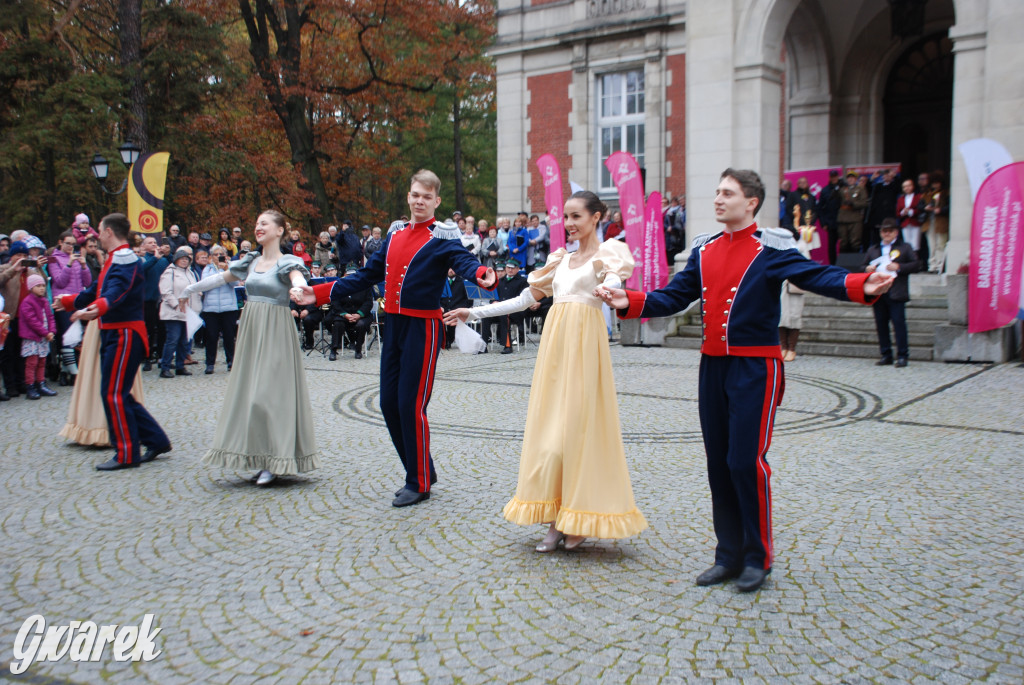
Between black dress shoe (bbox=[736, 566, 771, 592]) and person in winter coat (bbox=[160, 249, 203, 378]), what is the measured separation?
9.78 m

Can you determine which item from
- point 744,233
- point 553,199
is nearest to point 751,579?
point 744,233

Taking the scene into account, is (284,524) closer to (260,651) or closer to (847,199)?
(260,651)

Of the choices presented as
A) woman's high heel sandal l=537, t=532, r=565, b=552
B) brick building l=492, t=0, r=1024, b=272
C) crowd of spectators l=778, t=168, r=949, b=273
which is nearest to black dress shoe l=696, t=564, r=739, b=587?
woman's high heel sandal l=537, t=532, r=565, b=552

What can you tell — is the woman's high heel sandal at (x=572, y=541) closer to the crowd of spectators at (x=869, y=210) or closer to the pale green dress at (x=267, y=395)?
the pale green dress at (x=267, y=395)

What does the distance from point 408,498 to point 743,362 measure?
2.49m

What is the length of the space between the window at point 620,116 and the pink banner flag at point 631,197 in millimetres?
8863

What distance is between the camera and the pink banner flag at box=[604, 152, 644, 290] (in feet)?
45.1

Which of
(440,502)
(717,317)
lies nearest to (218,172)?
(440,502)

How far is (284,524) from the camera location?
16.6ft

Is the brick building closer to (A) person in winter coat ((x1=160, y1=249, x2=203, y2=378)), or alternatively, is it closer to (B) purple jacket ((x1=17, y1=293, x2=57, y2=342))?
(A) person in winter coat ((x1=160, y1=249, x2=203, y2=378))

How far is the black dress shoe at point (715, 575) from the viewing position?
157 inches

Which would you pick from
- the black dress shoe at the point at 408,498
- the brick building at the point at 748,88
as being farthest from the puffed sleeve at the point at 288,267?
the brick building at the point at 748,88

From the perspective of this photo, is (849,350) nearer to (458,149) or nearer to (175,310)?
(175,310)

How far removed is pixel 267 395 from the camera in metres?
5.86
